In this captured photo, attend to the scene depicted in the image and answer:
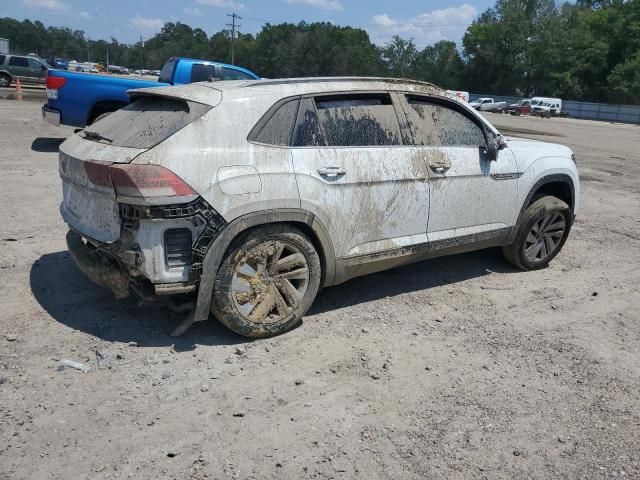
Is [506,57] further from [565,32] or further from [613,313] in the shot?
[613,313]

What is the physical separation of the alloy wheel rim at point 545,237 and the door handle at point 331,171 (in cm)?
241

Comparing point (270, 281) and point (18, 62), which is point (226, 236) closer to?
point (270, 281)

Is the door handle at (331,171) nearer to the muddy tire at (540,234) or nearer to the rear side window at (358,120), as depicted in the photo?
the rear side window at (358,120)

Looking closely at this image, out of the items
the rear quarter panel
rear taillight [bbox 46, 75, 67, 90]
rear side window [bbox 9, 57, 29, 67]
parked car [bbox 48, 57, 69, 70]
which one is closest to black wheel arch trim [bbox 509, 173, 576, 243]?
→ the rear quarter panel

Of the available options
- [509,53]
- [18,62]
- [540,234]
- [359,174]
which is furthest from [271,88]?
[509,53]

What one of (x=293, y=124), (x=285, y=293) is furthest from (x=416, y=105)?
(x=285, y=293)

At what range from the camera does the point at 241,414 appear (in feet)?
10.2

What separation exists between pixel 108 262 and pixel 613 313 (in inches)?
161

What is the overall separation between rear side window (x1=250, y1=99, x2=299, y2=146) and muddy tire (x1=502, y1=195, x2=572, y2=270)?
2.63 meters

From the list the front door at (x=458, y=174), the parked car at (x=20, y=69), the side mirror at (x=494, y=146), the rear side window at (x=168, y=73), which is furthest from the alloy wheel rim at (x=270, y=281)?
the parked car at (x=20, y=69)

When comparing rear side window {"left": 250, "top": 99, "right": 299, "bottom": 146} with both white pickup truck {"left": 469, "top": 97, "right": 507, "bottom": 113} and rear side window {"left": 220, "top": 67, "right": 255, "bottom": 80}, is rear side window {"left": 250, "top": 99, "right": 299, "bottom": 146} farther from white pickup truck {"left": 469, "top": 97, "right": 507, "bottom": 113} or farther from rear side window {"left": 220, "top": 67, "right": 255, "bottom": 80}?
white pickup truck {"left": 469, "top": 97, "right": 507, "bottom": 113}

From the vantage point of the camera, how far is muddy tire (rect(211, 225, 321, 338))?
3.68 metres

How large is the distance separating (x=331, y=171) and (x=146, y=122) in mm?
1311

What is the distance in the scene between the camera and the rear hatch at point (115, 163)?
3334 millimetres
